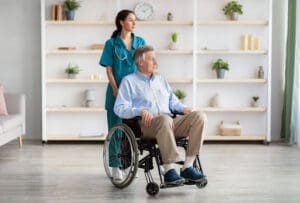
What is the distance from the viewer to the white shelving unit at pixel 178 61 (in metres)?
7.10

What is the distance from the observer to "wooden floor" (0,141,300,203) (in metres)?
4.17

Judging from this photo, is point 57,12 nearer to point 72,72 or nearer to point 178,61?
point 72,72

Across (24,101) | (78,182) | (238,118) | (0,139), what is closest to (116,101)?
(78,182)

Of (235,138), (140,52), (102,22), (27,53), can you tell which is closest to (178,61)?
(102,22)

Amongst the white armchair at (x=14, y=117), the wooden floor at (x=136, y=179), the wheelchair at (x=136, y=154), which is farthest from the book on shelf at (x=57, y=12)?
the wheelchair at (x=136, y=154)

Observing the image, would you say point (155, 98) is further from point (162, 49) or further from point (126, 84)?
point (162, 49)

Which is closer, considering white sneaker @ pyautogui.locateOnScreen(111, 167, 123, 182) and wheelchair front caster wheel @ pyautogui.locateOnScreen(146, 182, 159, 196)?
wheelchair front caster wheel @ pyautogui.locateOnScreen(146, 182, 159, 196)

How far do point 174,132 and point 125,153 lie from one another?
0.40m

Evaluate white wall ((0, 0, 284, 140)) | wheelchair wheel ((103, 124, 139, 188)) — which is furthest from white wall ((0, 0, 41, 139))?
wheelchair wheel ((103, 124, 139, 188))

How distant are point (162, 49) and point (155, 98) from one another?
9.16ft

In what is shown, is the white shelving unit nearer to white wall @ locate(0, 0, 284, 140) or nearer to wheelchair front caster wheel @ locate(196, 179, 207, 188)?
white wall @ locate(0, 0, 284, 140)

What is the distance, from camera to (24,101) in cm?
679

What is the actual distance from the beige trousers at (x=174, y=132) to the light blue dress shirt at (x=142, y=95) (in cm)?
17

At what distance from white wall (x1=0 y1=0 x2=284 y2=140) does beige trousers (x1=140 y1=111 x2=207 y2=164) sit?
128 inches
